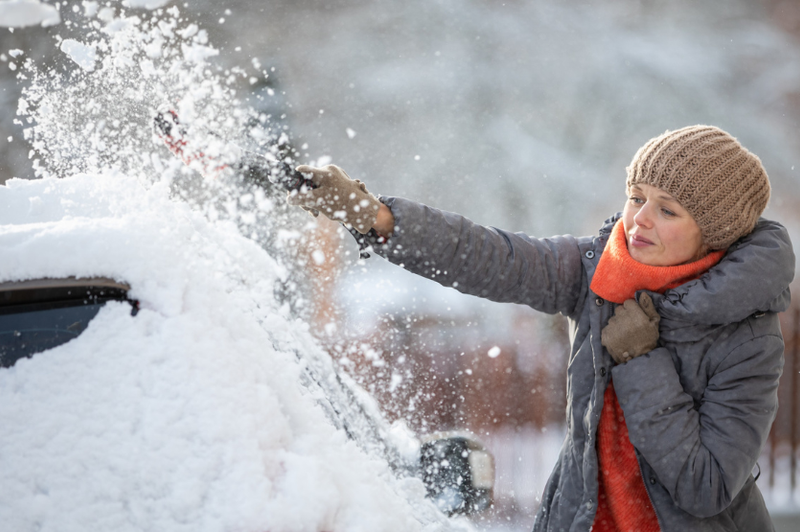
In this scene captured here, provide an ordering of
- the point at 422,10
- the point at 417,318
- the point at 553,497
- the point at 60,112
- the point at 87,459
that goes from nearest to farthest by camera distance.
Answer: the point at 87,459
the point at 553,497
the point at 60,112
the point at 417,318
the point at 422,10

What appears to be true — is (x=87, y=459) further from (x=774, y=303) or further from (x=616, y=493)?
(x=774, y=303)

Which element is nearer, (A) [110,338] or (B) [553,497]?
(A) [110,338]

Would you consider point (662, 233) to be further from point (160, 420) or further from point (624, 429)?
point (160, 420)

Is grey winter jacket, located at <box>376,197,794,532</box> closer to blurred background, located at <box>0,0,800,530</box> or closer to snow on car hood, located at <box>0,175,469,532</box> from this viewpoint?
snow on car hood, located at <box>0,175,469,532</box>

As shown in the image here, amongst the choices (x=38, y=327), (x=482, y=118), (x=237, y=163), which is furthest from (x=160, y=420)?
(x=482, y=118)

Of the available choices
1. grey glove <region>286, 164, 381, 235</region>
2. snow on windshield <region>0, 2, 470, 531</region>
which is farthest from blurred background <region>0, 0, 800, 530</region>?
snow on windshield <region>0, 2, 470, 531</region>

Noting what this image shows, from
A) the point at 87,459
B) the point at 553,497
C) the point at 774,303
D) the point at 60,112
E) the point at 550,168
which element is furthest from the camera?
the point at 550,168

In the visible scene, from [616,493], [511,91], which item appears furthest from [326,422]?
[511,91]

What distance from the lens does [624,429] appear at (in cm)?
170

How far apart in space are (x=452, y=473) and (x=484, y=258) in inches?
41.0

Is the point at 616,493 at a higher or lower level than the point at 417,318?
lower

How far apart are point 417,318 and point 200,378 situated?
5.91 meters

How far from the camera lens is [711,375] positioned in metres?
1.59

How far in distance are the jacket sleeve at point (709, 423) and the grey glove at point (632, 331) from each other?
68 millimetres
